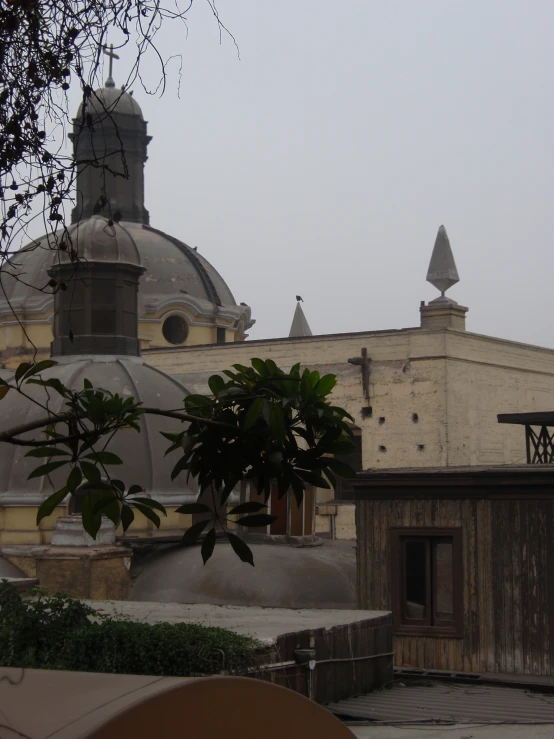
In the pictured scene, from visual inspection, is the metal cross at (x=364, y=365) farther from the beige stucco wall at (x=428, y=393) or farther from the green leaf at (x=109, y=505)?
the green leaf at (x=109, y=505)

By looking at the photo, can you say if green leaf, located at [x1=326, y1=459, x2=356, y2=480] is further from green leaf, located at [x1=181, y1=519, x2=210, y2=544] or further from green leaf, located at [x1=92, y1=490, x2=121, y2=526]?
green leaf, located at [x1=92, y1=490, x2=121, y2=526]

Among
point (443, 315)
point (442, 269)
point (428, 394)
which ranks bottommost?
point (428, 394)

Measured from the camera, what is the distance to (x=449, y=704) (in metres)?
12.8

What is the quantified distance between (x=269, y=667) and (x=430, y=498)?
5985 millimetres

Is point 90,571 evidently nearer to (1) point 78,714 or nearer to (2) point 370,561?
(2) point 370,561

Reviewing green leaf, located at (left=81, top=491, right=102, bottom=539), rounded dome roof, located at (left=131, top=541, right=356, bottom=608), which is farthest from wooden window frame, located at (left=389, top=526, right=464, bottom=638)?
green leaf, located at (left=81, top=491, right=102, bottom=539)

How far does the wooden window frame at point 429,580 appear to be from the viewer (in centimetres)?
1574

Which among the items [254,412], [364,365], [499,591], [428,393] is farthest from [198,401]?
[364,365]

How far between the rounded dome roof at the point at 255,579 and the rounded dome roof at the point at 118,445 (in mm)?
2206

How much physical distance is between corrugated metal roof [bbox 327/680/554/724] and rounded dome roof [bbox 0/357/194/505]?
9.02m

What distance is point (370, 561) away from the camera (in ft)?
54.7

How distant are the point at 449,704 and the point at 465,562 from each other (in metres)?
3.25

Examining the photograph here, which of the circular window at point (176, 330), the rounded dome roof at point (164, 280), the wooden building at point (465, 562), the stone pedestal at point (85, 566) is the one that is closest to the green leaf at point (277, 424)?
the wooden building at point (465, 562)

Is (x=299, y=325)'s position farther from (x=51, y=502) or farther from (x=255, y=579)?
(x=51, y=502)
